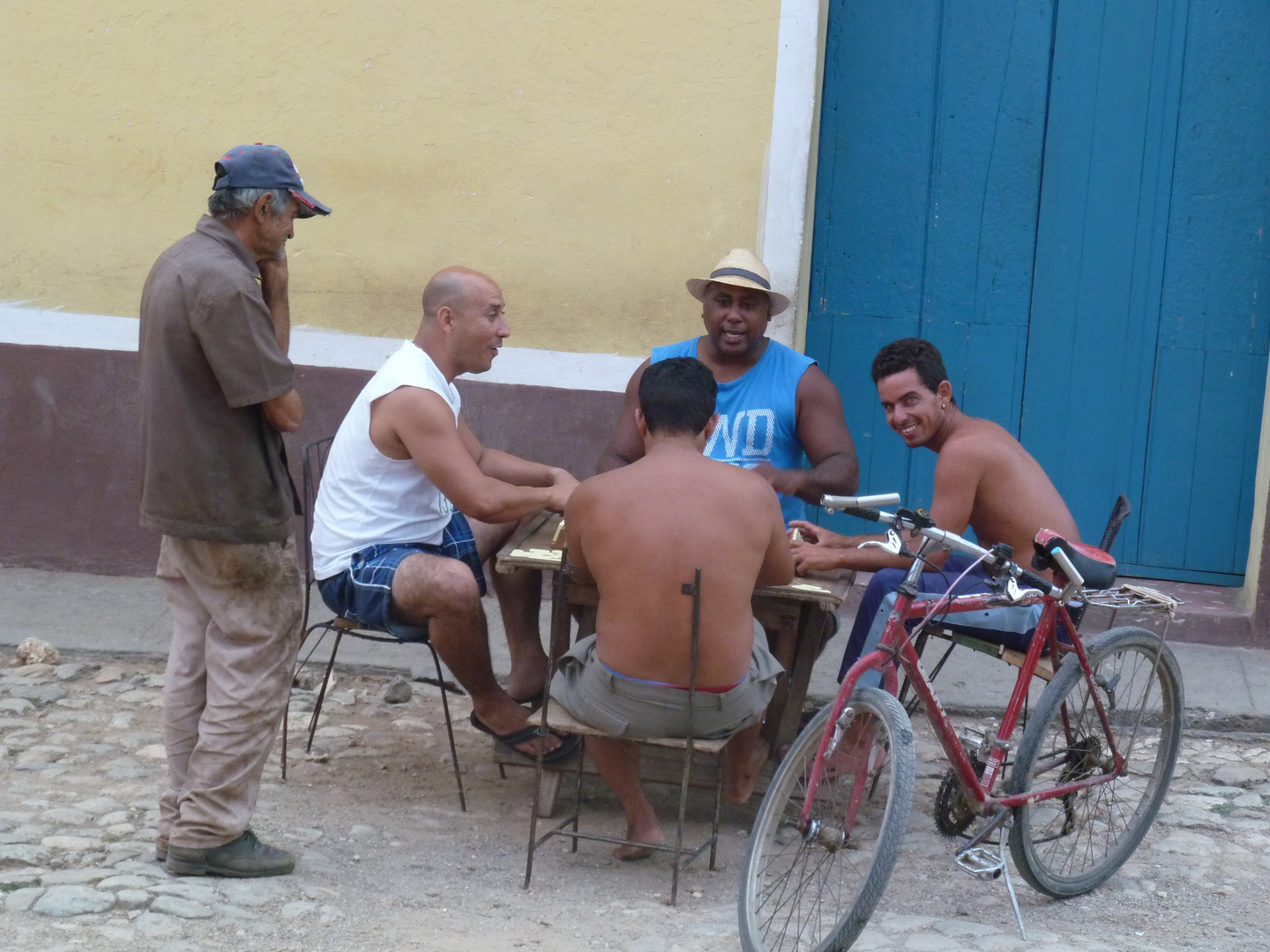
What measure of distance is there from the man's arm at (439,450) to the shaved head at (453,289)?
1.06ft

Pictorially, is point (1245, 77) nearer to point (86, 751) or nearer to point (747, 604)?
point (747, 604)

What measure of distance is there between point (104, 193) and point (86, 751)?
256cm

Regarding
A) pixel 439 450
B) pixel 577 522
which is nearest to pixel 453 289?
pixel 439 450

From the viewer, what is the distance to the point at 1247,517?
19.5 ft

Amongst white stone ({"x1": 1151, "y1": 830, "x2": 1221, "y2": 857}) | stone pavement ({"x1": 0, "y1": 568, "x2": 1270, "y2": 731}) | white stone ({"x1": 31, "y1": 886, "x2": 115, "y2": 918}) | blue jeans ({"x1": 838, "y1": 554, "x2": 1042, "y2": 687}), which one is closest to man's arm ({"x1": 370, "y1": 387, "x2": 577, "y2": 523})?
blue jeans ({"x1": 838, "y1": 554, "x2": 1042, "y2": 687})

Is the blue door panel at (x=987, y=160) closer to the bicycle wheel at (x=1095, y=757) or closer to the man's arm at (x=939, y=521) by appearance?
the man's arm at (x=939, y=521)

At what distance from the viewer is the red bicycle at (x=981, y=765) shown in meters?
3.25

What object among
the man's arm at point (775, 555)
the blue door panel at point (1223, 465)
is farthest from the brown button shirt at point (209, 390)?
the blue door panel at point (1223, 465)

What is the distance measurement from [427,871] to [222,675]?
29.7 inches

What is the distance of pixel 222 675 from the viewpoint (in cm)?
341

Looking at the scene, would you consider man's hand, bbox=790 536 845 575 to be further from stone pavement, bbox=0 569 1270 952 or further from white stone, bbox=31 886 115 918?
white stone, bbox=31 886 115 918

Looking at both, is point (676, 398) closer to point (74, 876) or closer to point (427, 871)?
point (427, 871)

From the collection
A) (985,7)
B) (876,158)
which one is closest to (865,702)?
(876,158)

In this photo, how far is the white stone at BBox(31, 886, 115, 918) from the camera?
10.4 feet
